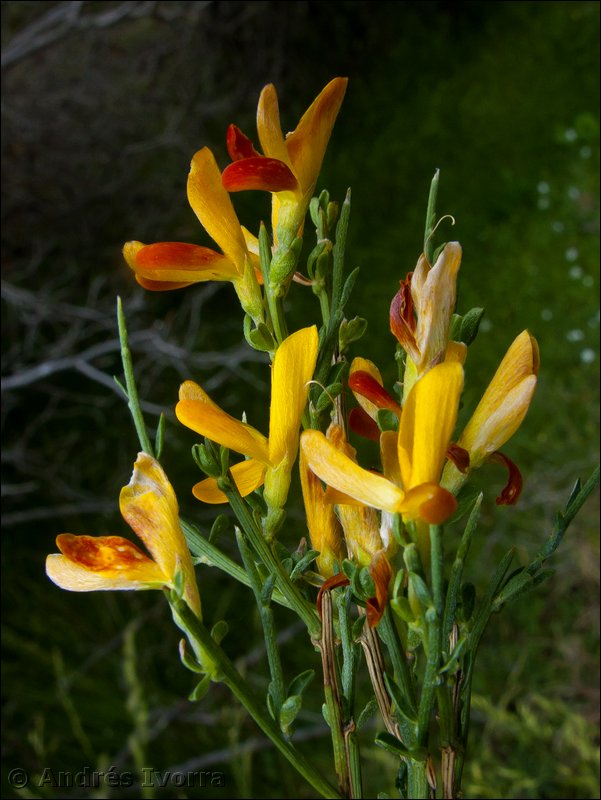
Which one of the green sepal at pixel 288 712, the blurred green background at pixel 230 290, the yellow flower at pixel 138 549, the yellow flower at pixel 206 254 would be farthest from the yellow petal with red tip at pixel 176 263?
the blurred green background at pixel 230 290

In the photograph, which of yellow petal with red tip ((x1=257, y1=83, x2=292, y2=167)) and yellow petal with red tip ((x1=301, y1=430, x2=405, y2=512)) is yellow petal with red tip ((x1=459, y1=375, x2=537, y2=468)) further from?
yellow petal with red tip ((x1=257, y1=83, x2=292, y2=167))

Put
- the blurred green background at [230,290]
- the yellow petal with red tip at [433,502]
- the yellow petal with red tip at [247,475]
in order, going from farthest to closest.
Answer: the blurred green background at [230,290] → the yellow petal with red tip at [247,475] → the yellow petal with red tip at [433,502]

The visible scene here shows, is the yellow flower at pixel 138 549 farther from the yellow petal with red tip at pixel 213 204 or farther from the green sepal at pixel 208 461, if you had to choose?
the yellow petal with red tip at pixel 213 204

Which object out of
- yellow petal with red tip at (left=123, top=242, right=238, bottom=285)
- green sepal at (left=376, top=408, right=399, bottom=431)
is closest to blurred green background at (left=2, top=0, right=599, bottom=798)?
yellow petal with red tip at (left=123, top=242, right=238, bottom=285)

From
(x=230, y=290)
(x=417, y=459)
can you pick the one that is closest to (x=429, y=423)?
(x=417, y=459)

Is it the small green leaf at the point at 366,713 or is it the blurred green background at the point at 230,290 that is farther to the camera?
the blurred green background at the point at 230,290

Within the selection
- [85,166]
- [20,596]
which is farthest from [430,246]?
[85,166]
